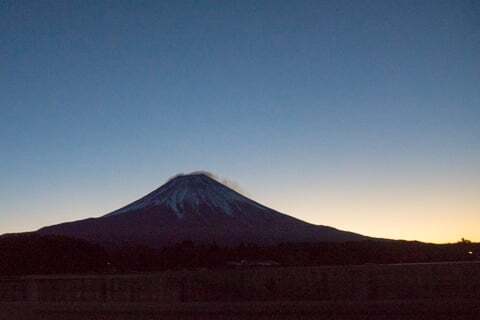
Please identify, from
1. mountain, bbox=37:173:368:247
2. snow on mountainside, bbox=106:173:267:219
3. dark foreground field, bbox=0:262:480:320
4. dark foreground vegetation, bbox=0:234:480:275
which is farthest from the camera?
snow on mountainside, bbox=106:173:267:219

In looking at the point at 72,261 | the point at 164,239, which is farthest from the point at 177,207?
the point at 72,261

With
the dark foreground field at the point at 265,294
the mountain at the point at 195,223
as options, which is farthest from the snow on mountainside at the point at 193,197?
the dark foreground field at the point at 265,294

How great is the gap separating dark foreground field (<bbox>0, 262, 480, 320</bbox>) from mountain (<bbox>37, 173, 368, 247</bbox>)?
7567 cm

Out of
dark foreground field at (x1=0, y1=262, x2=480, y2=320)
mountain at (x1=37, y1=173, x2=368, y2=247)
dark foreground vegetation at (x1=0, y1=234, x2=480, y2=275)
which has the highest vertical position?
mountain at (x1=37, y1=173, x2=368, y2=247)

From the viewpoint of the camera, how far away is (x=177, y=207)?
12119 cm

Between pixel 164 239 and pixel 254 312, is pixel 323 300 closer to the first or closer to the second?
pixel 254 312

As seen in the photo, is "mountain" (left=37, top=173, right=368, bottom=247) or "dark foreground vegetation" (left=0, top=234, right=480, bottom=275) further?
"mountain" (left=37, top=173, right=368, bottom=247)

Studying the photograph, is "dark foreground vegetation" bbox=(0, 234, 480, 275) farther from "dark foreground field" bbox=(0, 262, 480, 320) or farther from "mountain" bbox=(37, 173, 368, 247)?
"mountain" bbox=(37, 173, 368, 247)

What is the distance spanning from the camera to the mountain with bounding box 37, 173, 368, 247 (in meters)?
102

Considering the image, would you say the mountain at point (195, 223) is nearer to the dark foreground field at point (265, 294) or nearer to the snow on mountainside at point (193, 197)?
the snow on mountainside at point (193, 197)

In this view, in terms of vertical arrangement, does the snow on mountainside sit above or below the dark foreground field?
above

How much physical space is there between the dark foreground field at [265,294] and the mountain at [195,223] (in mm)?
75669

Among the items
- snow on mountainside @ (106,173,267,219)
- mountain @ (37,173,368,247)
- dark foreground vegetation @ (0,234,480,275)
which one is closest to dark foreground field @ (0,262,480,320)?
dark foreground vegetation @ (0,234,480,275)

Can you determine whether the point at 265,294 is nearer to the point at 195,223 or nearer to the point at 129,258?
the point at 129,258
